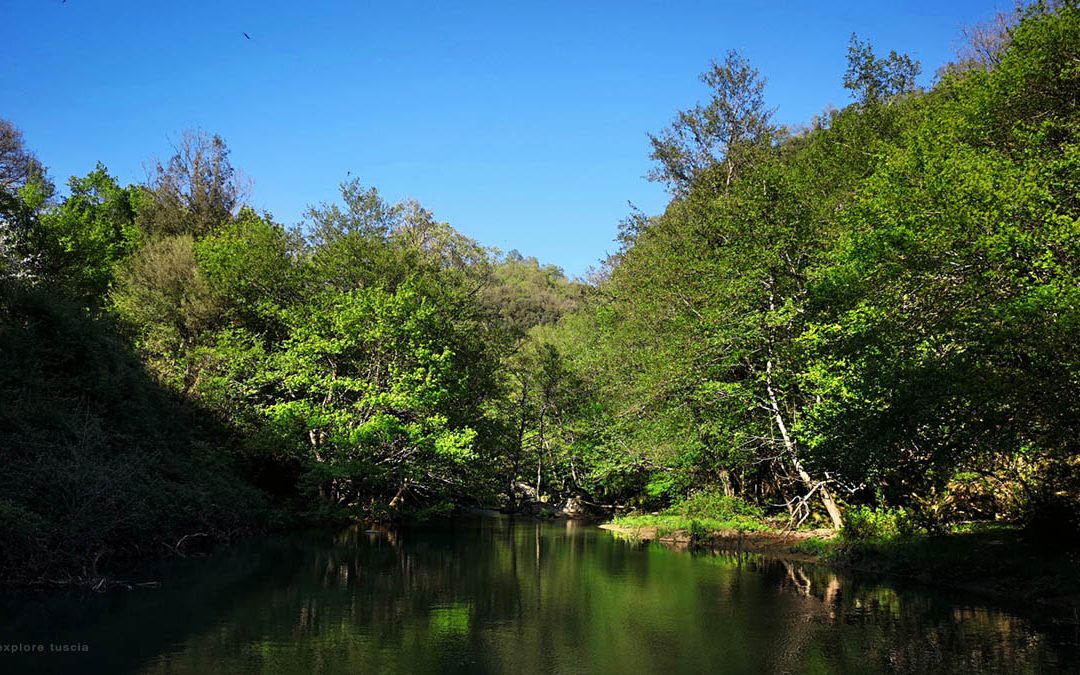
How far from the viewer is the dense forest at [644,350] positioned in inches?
672

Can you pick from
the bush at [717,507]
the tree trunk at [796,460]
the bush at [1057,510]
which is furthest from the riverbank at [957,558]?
the bush at [717,507]

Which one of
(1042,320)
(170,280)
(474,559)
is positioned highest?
(170,280)

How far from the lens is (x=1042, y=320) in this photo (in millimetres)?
14844

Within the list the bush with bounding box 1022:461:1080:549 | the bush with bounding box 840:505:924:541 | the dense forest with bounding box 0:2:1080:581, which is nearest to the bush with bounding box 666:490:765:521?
the dense forest with bounding box 0:2:1080:581

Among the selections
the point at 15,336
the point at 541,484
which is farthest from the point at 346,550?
the point at 541,484

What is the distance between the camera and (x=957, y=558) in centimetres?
1827

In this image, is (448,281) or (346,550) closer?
(346,550)

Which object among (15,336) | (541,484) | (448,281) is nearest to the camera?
(15,336)

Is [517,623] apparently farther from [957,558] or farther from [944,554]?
[944,554]

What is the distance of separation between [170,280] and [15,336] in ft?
52.3

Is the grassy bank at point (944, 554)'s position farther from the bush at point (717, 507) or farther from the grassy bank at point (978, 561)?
the bush at point (717, 507)

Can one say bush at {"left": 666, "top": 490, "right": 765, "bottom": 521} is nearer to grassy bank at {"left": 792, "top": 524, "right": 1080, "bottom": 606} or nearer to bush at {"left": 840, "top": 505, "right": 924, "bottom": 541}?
bush at {"left": 840, "top": 505, "right": 924, "bottom": 541}

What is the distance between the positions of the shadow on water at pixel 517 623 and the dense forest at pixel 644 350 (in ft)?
10.8

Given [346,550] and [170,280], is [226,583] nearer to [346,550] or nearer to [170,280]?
[346,550]
